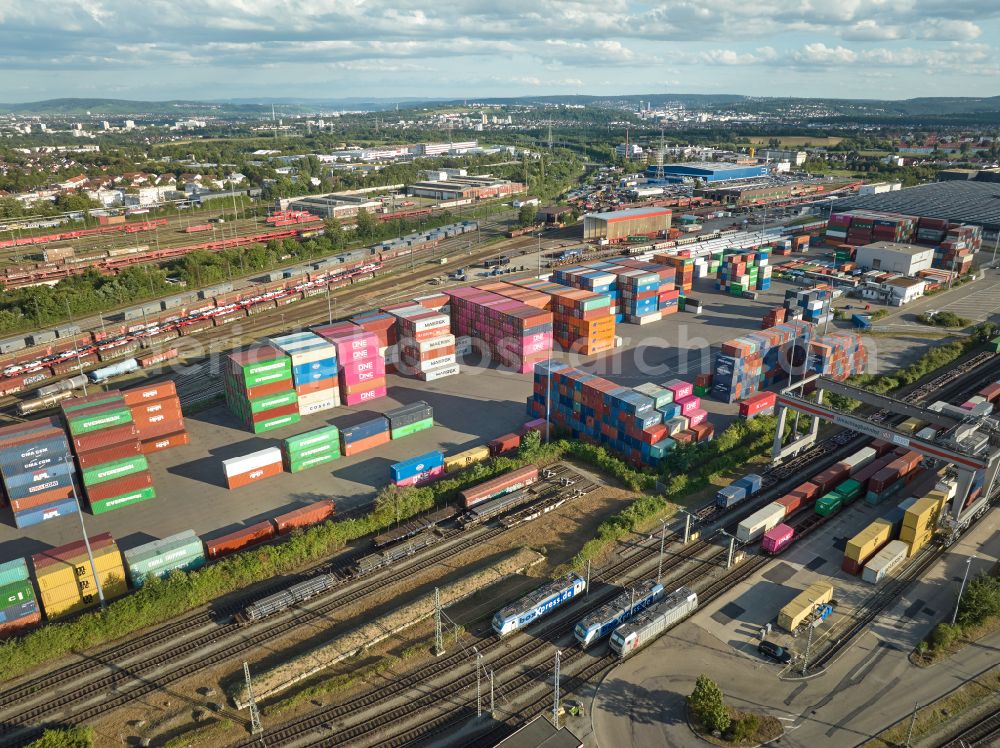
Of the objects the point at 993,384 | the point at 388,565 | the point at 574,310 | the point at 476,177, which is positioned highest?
the point at 476,177

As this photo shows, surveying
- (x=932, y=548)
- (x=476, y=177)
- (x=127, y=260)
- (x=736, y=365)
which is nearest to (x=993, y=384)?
(x=736, y=365)

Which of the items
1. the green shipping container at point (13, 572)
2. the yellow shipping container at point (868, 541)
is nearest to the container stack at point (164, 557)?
the green shipping container at point (13, 572)

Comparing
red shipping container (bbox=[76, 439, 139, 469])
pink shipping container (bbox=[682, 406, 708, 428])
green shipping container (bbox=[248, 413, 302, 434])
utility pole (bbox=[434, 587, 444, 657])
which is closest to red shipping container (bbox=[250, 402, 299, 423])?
green shipping container (bbox=[248, 413, 302, 434])

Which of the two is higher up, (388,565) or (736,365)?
(736,365)

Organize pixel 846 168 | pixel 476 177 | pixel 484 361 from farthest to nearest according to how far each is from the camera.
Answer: pixel 846 168, pixel 476 177, pixel 484 361

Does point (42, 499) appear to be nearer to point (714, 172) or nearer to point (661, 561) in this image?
point (661, 561)

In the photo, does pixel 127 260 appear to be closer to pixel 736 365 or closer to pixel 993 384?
pixel 736 365
